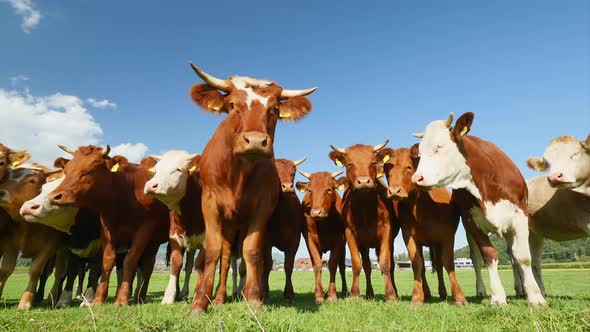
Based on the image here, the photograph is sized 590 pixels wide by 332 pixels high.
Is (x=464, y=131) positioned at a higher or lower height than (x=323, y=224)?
higher

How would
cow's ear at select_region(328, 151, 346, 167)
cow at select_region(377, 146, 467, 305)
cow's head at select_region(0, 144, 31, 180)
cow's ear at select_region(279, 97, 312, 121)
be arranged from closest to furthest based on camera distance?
cow's ear at select_region(279, 97, 312, 121)
cow at select_region(377, 146, 467, 305)
cow's head at select_region(0, 144, 31, 180)
cow's ear at select_region(328, 151, 346, 167)

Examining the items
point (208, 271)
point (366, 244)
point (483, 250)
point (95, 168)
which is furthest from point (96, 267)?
point (483, 250)

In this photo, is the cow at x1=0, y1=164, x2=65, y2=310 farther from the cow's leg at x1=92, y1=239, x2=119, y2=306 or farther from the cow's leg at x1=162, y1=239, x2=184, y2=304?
the cow's leg at x1=162, y1=239, x2=184, y2=304

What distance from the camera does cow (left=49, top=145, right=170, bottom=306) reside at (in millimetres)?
7473

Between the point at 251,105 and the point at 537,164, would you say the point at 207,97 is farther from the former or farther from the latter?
the point at 537,164

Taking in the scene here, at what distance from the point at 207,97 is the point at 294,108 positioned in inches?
54.9

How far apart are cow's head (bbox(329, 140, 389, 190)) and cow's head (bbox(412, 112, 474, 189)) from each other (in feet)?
3.87

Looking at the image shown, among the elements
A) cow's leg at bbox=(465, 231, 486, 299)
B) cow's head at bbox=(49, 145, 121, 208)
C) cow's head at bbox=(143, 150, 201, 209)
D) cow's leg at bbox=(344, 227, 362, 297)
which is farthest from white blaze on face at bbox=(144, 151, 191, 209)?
cow's leg at bbox=(465, 231, 486, 299)

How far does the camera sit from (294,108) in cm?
645

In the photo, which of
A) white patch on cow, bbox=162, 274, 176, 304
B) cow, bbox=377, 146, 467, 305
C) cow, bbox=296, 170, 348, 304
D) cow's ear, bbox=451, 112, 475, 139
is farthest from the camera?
cow, bbox=296, 170, 348, 304

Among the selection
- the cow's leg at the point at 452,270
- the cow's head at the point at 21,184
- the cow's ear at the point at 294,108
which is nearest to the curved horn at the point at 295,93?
the cow's ear at the point at 294,108

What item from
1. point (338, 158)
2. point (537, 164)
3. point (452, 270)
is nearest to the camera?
point (452, 270)

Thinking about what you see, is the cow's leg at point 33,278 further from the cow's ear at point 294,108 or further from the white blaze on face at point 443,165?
the white blaze on face at point 443,165

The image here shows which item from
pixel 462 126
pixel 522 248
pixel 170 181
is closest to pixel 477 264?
pixel 522 248
